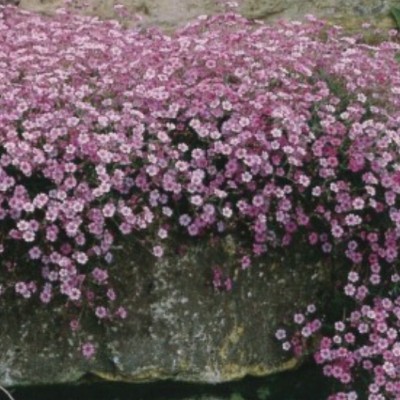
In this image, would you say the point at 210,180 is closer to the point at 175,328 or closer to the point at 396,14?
the point at 175,328

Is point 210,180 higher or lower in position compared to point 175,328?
higher

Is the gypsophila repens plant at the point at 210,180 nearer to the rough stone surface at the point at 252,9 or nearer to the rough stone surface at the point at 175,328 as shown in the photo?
the rough stone surface at the point at 175,328

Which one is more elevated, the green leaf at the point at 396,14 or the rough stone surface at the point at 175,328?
the green leaf at the point at 396,14

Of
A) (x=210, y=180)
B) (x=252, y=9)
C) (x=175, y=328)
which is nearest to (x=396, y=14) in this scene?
(x=252, y=9)

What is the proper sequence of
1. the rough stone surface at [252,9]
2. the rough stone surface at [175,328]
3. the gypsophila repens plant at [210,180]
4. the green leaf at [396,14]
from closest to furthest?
the gypsophila repens plant at [210,180]
the rough stone surface at [175,328]
the rough stone surface at [252,9]
the green leaf at [396,14]

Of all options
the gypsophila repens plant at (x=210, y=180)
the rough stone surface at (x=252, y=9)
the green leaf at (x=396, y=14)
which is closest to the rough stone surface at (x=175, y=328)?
the gypsophila repens plant at (x=210, y=180)
